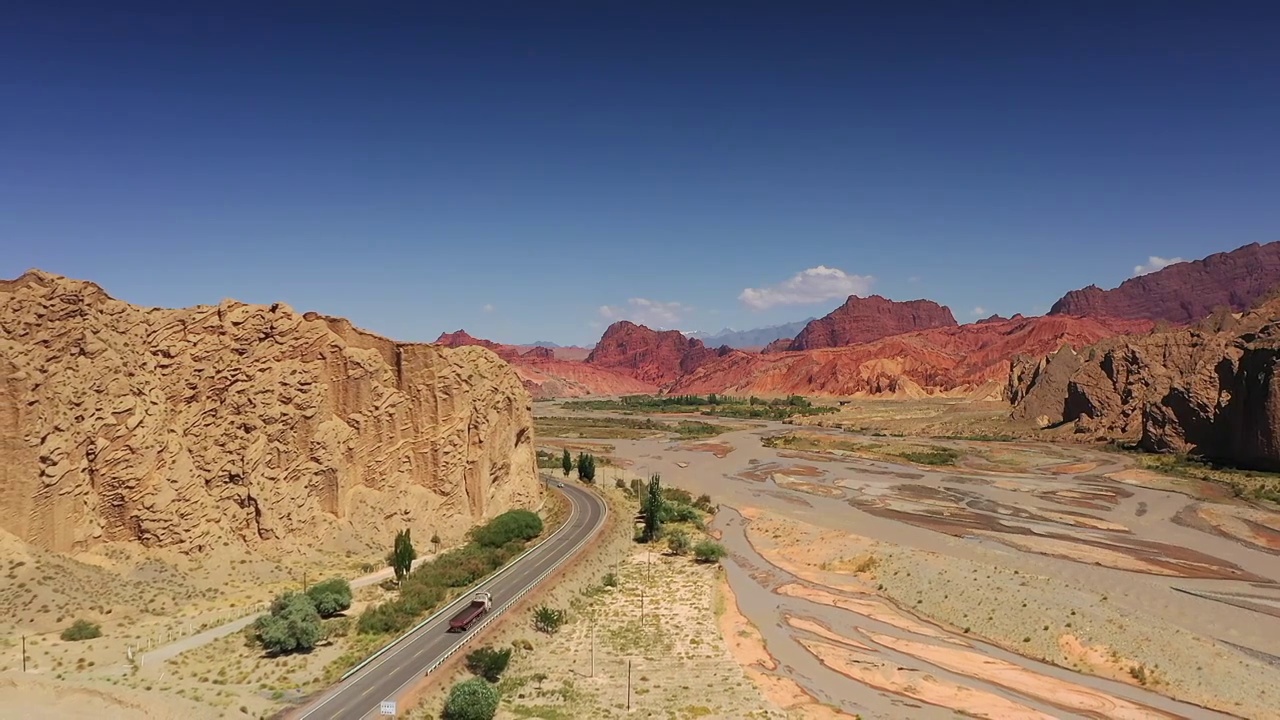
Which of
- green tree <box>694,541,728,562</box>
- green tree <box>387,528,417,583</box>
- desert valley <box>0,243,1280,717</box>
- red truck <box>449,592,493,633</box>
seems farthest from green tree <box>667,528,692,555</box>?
green tree <box>387,528,417,583</box>

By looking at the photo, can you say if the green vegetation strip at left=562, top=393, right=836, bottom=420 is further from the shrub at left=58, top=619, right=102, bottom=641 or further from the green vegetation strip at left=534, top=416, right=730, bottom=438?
the shrub at left=58, top=619, right=102, bottom=641


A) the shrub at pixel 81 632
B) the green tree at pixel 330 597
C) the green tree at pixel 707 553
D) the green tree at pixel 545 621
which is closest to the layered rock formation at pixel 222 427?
the shrub at pixel 81 632

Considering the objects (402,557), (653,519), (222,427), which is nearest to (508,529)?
(402,557)

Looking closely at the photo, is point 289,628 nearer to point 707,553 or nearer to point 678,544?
point 707,553

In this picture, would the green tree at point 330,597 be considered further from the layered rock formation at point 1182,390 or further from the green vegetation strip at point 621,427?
the green vegetation strip at point 621,427

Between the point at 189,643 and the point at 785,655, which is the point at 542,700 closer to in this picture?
the point at 785,655

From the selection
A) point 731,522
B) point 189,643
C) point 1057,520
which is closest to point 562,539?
point 731,522
